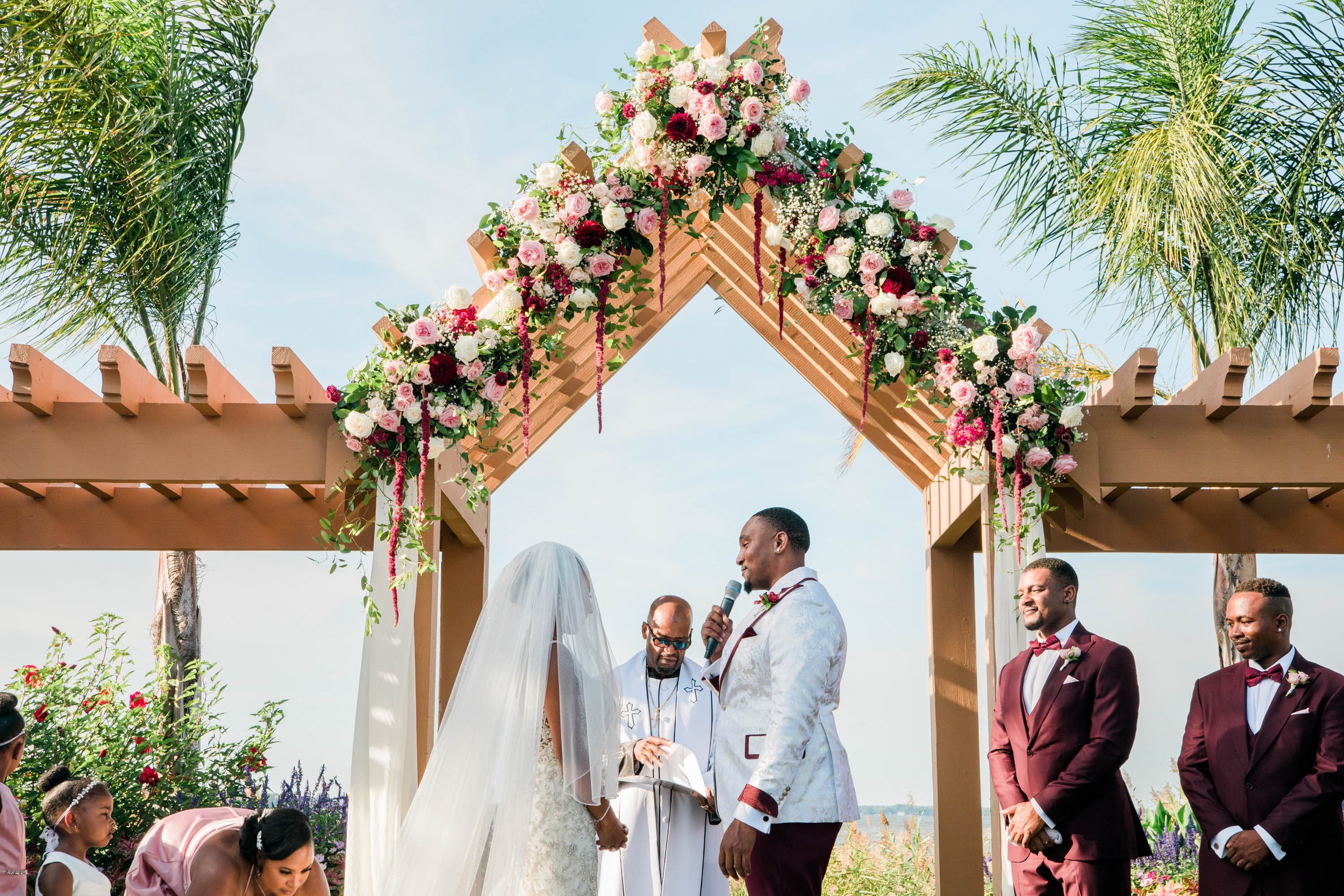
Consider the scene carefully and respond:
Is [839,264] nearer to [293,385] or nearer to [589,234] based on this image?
[589,234]

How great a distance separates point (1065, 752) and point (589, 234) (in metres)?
3.33

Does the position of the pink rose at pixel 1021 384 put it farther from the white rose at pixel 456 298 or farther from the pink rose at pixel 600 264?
the white rose at pixel 456 298

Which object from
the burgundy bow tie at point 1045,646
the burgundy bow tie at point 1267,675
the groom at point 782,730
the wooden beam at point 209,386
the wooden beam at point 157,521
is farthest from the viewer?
the wooden beam at point 157,521

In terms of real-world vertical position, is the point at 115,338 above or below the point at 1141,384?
above

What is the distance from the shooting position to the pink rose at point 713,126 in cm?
620

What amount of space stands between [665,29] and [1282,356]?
7037 mm

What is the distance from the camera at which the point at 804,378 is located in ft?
28.6

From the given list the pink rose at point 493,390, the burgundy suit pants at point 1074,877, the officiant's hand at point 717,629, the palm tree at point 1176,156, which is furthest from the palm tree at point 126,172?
the burgundy suit pants at point 1074,877

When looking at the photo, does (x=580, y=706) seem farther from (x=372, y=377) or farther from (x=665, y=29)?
(x=665, y=29)

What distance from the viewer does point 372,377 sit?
20.7 feet

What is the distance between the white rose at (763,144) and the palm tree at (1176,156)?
18.3 ft

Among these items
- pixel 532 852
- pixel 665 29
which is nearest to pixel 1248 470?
pixel 665 29

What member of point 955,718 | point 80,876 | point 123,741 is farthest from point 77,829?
point 955,718

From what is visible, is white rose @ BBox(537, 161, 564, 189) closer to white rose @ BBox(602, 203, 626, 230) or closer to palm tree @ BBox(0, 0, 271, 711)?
white rose @ BBox(602, 203, 626, 230)
